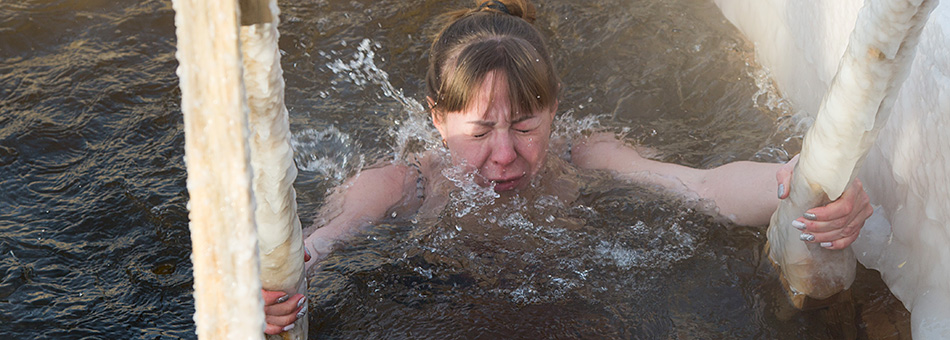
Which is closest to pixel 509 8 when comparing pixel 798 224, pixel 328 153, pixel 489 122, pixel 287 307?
pixel 489 122

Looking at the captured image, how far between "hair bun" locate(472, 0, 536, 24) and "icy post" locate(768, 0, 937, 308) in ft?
3.57

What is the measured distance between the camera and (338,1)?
3271 mm

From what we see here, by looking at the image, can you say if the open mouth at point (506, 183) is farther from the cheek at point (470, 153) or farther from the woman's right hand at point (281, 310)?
the woman's right hand at point (281, 310)

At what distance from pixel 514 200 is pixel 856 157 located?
95cm

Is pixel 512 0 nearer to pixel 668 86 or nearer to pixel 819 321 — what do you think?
pixel 668 86

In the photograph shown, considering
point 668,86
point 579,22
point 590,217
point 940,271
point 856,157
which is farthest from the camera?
point 579,22

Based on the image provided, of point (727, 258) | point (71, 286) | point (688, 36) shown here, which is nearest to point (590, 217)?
point (727, 258)

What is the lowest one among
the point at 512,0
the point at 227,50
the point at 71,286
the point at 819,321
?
the point at 819,321

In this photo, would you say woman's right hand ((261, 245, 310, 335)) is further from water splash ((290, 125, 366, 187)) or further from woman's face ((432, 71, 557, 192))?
water splash ((290, 125, 366, 187))

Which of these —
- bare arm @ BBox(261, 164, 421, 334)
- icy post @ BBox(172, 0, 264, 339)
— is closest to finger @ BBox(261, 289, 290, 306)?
icy post @ BBox(172, 0, 264, 339)

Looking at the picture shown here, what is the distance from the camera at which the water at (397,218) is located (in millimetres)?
1803

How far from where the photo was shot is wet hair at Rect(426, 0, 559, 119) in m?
2.05

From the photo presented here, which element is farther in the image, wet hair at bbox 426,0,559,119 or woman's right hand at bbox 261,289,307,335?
wet hair at bbox 426,0,559,119

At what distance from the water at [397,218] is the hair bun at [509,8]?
1.18 ft
